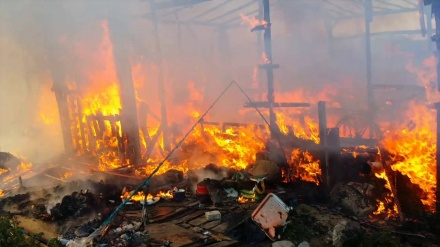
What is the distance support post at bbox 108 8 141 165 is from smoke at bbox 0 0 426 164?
67 millimetres

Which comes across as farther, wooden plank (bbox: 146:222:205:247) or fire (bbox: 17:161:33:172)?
fire (bbox: 17:161:33:172)

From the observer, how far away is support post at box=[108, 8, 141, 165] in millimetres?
12242

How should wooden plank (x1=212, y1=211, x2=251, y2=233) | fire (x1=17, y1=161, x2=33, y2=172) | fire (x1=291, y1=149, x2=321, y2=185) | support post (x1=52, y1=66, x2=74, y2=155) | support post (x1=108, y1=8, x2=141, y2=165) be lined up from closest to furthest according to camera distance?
1. wooden plank (x1=212, y1=211, x2=251, y2=233)
2. fire (x1=291, y1=149, x2=321, y2=185)
3. support post (x1=108, y1=8, x2=141, y2=165)
4. fire (x1=17, y1=161, x2=33, y2=172)
5. support post (x1=52, y1=66, x2=74, y2=155)

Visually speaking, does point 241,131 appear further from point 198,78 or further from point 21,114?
point 21,114

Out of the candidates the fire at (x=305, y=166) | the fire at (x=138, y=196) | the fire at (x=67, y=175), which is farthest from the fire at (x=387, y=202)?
the fire at (x=67, y=175)

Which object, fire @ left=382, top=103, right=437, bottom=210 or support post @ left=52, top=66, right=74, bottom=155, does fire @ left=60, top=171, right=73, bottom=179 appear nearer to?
support post @ left=52, top=66, right=74, bottom=155

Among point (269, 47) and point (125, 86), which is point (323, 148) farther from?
point (125, 86)

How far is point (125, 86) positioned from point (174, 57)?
15.2ft

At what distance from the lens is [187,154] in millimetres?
11859

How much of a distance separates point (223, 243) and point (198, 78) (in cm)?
1054

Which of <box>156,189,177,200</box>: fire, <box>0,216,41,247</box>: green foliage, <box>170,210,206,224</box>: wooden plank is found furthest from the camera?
<box>156,189,177,200</box>: fire

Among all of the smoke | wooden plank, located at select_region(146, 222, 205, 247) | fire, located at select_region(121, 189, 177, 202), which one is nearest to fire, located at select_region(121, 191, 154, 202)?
fire, located at select_region(121, 189, 177, 202)

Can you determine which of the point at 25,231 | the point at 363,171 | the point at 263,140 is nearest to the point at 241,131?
the point at 263,140

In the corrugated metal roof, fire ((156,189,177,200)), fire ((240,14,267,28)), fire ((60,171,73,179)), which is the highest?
the corrugated metal roof
